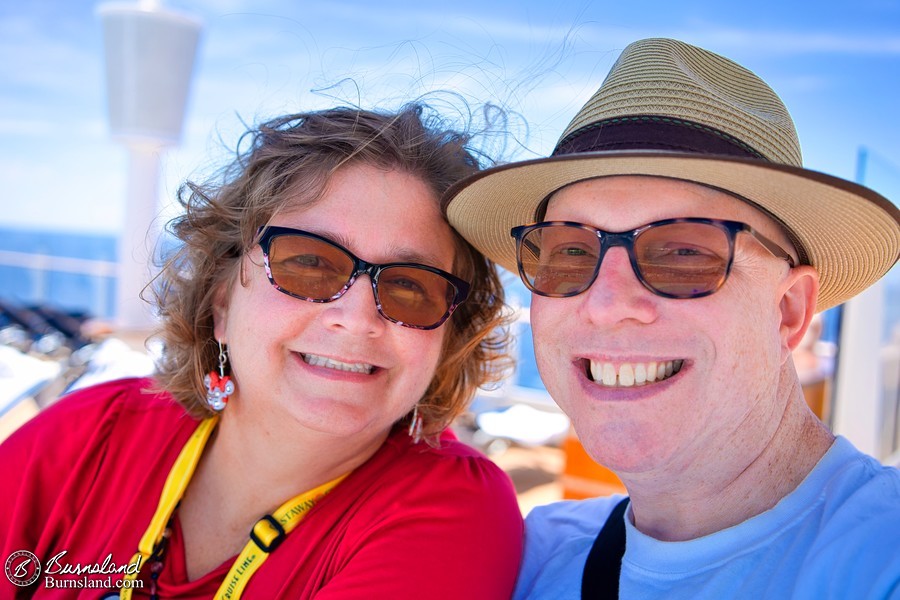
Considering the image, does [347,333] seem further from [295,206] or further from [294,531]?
[294,531]

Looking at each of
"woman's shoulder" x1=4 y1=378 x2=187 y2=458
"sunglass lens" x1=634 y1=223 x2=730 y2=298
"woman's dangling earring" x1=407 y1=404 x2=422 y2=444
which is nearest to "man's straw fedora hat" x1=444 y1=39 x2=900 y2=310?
"sunglass lens" x1=634 y1=223 x2=730 y2=298

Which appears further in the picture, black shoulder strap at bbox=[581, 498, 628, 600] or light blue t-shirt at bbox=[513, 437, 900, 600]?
black shoulder strap at bbox=[581, 498, 628, 600]

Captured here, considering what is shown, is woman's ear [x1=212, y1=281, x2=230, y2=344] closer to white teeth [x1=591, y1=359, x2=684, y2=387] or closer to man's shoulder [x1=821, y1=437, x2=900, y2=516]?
white teeth [x1=591, y1=359, x2=684, y2=387]

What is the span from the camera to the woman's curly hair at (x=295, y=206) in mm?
1911

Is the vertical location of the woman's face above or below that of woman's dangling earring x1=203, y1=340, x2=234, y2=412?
above

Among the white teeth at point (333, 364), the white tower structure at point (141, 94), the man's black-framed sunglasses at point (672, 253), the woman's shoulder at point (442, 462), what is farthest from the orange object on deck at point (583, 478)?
the white tower structure at point (141, 94)

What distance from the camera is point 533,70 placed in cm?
200

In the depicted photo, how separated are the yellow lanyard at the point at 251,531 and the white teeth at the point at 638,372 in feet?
2.89

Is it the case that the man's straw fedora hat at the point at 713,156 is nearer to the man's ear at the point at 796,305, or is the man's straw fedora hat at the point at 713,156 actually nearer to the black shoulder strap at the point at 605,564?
the man's ear at the point at 796,305

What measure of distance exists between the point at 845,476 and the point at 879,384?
141 inches

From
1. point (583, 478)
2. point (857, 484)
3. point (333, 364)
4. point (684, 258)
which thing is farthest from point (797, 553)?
point (583, 478)

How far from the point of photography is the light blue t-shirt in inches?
47.4

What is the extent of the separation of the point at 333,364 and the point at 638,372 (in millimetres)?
779

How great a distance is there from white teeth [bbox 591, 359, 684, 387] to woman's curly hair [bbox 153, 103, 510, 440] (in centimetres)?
69
